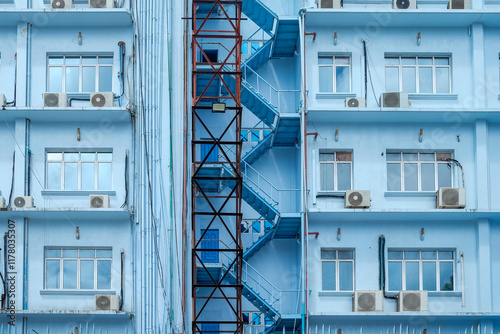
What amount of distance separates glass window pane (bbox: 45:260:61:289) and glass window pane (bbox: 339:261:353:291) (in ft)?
28.4

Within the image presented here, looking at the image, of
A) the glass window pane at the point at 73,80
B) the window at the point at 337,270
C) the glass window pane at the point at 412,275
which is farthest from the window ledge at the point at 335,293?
the glass window pane at the point at 73,80

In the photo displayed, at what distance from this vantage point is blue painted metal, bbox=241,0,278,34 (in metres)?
30.3

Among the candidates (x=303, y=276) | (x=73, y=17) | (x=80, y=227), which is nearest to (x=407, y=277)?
(x=303, y=276)

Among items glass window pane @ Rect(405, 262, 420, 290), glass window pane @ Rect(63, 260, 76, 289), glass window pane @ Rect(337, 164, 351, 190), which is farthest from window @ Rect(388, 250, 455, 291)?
glass window pane @ Rect(63, 260, 76, 289)

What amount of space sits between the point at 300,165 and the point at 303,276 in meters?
3.77

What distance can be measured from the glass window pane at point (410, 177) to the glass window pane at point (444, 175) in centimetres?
75

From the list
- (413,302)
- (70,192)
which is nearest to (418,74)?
(413,302)

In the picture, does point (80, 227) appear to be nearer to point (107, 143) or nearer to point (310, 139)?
point (107, 143)

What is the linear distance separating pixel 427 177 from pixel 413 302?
163 inches

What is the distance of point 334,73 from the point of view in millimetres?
30953

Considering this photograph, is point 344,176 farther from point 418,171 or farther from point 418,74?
point 418,74

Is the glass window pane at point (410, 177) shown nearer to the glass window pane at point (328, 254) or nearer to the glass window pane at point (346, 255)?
the glass window pane at point (346, 255)

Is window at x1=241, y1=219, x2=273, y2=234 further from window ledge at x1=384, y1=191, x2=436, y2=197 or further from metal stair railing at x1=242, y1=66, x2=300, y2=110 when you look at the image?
window ledge at x1=384, y1=191, x2=436, y2=197

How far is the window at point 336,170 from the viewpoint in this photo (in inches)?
1198
